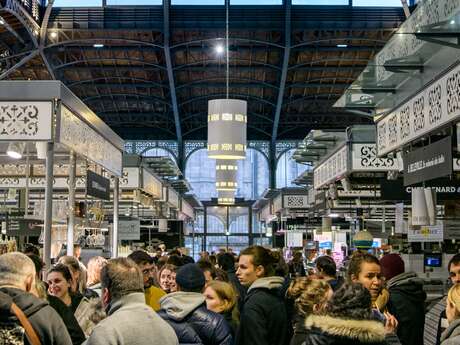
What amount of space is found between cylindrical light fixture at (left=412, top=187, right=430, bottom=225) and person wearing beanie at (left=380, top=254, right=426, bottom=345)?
13.3 feet

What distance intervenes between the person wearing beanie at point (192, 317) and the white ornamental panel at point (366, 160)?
8.94m

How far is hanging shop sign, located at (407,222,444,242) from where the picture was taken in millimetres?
14430

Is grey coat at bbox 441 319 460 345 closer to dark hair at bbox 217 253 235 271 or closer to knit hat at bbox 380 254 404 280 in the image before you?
knit hat at bbox 380 254 404 280

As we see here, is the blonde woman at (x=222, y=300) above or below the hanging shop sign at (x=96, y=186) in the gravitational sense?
below

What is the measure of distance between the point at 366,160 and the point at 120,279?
398 inches

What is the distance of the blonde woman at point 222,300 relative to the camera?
5.60 meters

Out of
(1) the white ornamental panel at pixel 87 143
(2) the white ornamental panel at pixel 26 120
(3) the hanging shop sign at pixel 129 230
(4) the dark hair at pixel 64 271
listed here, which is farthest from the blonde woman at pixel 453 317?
(3) the hanging shop sign at pixel 129 230

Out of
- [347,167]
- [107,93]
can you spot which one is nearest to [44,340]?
[347,167]

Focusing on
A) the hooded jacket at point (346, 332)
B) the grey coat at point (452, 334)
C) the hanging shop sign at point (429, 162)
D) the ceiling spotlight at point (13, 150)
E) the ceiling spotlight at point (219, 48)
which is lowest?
the grey coat at point (452, 334)

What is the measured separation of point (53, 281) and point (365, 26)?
2978 centimetres

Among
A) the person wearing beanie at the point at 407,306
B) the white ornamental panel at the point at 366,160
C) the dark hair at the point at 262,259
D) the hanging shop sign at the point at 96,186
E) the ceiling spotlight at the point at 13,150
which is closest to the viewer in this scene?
the dark hair at the point at 262,259

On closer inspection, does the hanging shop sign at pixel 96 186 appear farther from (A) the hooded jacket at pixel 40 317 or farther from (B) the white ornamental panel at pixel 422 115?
(A) the hooded jacket at pixel 40 317

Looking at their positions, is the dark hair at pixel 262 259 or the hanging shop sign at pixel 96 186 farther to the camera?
the hanging shop sign at pixel 96 186

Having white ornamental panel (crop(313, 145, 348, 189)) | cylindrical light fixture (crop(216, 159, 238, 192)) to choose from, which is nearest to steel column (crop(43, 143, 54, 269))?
white ornamental panel (crop(313, 145, 348, 189))
